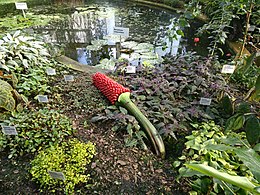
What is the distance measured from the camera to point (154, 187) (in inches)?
52.2

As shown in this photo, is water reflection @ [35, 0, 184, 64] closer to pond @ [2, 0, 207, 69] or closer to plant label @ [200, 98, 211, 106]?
pond @ [2, 0, 207, 69]

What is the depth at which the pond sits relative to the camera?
130 inches

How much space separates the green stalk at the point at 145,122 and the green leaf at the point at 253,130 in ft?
2.57

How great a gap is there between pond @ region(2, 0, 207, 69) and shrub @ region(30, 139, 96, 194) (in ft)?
4.15

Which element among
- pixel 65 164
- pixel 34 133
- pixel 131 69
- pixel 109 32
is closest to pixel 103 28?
pixel 109 32

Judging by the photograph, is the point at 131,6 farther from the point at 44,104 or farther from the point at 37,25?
the point at 44,104

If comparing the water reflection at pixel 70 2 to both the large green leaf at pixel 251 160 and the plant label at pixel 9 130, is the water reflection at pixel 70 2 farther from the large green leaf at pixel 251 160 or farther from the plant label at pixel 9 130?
the large green leaf at pixel 251 160

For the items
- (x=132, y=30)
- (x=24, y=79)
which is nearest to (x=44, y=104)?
(x=24, y=79)

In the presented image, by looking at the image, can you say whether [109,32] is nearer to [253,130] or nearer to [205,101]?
[205,101]

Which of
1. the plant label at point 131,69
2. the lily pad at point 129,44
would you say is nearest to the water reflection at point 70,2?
the lily pad at point 129,44

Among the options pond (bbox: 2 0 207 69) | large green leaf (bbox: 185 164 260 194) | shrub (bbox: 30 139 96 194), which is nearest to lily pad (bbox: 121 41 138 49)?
pond (bbox: 2 0 207 69)

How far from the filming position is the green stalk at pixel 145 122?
1554 mm

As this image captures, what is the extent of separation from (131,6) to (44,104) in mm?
5202

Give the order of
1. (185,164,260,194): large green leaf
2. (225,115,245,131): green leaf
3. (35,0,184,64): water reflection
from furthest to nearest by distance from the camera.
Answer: (35,0,184,64): water reflection
(225,115,245,131): green leaf
(185,164,260,194): large green leaf
